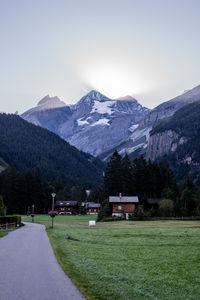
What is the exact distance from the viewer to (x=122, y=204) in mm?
86938

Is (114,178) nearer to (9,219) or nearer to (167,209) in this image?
(167,209)


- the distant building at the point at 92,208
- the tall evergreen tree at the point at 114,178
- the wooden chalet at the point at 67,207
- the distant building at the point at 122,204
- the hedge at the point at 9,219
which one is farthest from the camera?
the distant building at the point at 92,208

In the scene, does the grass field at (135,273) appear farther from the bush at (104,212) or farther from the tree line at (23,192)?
the tree line at (23,192)

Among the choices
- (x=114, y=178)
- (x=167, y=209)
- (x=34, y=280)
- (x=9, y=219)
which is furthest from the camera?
(x=114, y=178)

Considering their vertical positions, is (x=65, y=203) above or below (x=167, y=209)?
above

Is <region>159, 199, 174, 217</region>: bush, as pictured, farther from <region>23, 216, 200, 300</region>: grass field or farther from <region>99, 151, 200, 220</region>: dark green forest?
<region>23, 216, 200, 300</region>: grass field

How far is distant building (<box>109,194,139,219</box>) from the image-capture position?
86688mm

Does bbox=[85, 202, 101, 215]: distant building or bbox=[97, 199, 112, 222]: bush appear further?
bbox=[85, 202, 101, 215]: distant building

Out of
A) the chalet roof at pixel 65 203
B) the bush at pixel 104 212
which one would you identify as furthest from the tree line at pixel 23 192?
the bush at pixel 104 212

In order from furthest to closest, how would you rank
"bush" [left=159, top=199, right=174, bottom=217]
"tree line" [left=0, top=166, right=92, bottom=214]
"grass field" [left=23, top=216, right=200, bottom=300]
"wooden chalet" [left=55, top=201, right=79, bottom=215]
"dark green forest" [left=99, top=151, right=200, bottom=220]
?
"wooden chalet" [left=55, top=201, right=79, bottom=215] < "tree line" [left=0, top=166, right=92, bottom=214] < "dark green forest" [left=99, top=151, right=200, bottom=220] < "bush" [left=159, top=199, right=174, bottom=217] < "grass field" [left=23, top=216, right=200, bottom=300]

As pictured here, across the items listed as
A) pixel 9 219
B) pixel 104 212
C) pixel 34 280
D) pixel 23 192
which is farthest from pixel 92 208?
pixel 34 280

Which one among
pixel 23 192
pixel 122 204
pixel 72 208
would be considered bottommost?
pixel 72 208

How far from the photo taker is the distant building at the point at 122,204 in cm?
8669

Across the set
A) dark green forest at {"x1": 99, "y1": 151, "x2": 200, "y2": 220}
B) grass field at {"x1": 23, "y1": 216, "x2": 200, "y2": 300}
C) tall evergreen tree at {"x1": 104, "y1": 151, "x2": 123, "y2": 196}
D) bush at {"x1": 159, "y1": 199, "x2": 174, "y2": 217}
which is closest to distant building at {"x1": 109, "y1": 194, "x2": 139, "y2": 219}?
dark green forest at {"x1": 99, "y1": 151, "x2": 200, "y2": 220}
